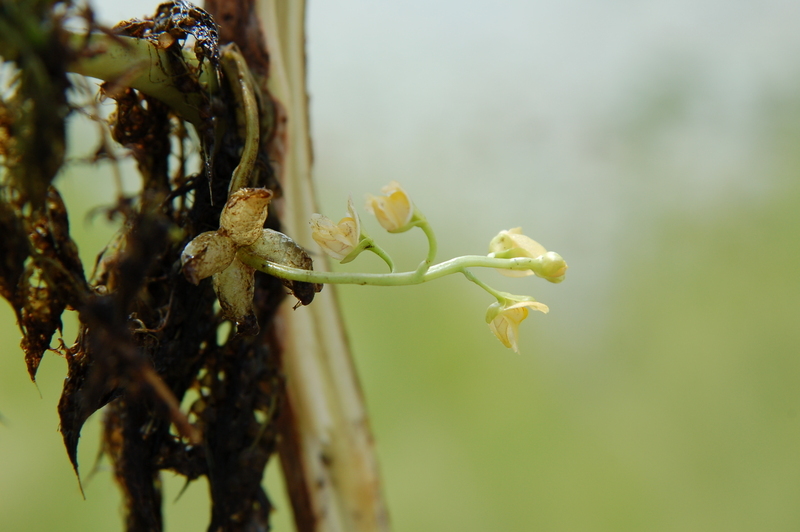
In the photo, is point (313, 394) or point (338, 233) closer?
point (338, 233)

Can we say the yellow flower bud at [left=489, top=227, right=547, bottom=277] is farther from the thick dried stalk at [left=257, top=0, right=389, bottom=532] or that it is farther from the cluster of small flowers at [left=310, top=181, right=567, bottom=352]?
the thick dried stalk at [left=257, top=0, right=389, bottom=532]

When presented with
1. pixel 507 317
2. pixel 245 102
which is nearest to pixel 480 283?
pixel 507 317

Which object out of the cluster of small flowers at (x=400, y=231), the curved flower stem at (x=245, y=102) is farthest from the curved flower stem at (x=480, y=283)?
the curved flower stem at (x=245, y=102)

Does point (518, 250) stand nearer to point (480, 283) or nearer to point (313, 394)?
point (480, 283)

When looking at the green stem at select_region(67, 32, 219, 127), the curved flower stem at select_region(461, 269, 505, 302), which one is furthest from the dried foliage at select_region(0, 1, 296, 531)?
the curved flower stem at select_region(461, 269, 505, 302)

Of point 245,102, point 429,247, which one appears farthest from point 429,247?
point 245,102

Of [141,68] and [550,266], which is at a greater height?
[141,68]
